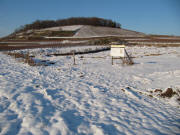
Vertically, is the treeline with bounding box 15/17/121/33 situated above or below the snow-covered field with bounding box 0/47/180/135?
above

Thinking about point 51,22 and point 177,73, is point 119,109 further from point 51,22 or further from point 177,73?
point 51,22

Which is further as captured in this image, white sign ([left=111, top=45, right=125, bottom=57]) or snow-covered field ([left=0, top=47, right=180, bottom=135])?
white sign ([left=111, top=45, right=125, bottom=57])

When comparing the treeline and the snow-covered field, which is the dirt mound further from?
the snow-covered field

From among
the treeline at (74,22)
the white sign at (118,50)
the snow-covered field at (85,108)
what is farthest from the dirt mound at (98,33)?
the snow-covered field at (85,108)

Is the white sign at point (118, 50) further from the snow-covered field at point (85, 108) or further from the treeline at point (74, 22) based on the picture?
the treeline at point (74, 22)

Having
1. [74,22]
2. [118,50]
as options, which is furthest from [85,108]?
[74,22]

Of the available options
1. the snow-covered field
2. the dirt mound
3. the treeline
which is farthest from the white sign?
the treeline

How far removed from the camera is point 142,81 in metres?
8.28

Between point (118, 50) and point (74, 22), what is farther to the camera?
point (74, 22)

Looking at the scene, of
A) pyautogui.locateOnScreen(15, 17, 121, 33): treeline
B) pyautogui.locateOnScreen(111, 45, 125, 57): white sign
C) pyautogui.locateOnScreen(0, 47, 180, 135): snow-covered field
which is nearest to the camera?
pyautogui.locateOnScreen(0, 47, 180, 135): snow-covered field

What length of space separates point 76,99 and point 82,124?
1.73 meters

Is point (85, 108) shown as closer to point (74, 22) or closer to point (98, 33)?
point (98, 33)

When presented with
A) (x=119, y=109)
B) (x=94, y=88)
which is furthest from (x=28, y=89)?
(x=119, y=109)

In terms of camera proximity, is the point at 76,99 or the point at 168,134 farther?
the point at 76,99
